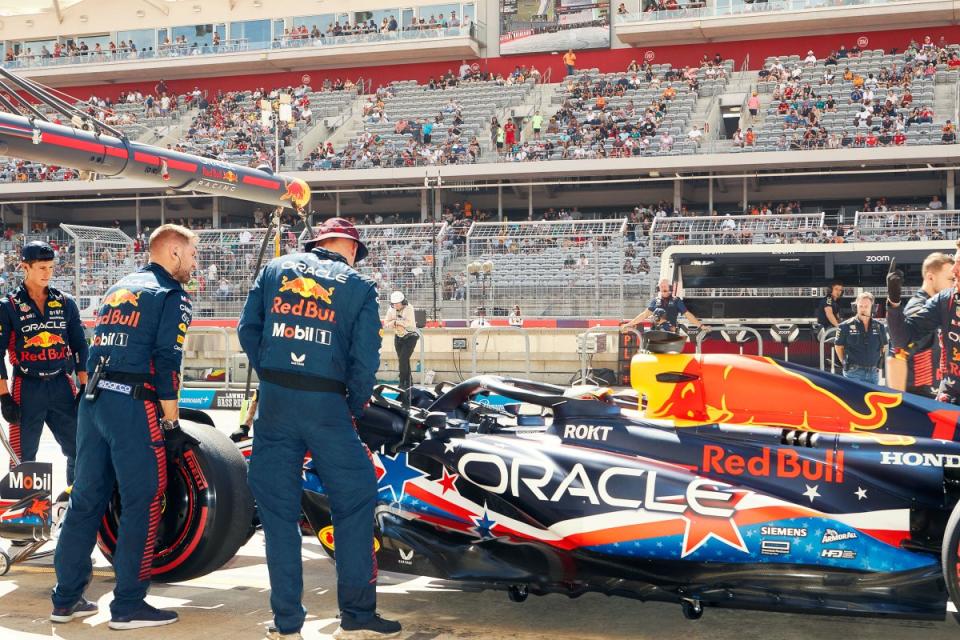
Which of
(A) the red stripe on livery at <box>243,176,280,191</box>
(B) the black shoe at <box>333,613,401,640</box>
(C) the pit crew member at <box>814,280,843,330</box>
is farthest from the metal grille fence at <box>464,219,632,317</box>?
(B) the black shoe at <box>333,613,401,640</box>

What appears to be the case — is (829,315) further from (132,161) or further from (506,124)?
(506,124)

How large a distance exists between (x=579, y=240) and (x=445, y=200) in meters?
17.3

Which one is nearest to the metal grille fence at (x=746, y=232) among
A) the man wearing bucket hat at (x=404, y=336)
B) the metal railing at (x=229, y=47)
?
the man wearing bucket hat at (x=404, y=336)

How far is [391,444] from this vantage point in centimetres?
483

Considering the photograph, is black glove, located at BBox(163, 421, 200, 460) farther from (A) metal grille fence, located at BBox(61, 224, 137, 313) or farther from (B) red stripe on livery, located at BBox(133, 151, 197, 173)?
(A) metal grille fence, located at BBox(61, 224, 137, 313)

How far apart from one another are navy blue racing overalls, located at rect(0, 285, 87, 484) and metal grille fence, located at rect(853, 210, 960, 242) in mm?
20714

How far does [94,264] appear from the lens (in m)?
21.1

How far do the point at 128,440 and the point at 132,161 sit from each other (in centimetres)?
744

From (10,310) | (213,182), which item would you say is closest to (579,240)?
(213,182)

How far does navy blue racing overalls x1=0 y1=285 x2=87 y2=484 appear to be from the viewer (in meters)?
6.24

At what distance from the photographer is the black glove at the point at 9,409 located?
620 cm

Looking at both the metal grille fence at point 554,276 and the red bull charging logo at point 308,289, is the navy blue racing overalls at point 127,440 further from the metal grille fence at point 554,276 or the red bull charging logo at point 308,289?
the metal grille fence at point 554,276

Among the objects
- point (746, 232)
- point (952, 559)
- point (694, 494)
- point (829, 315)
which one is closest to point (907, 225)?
point (746, 232)

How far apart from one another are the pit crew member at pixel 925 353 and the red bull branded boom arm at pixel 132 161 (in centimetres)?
530
